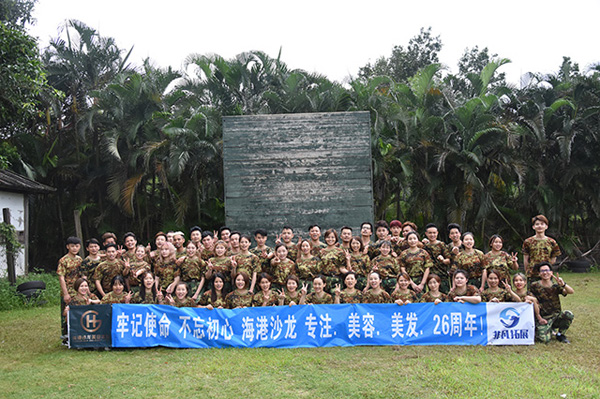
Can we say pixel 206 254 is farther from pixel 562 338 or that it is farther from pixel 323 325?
pixel 562 338

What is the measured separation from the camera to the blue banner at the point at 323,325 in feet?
21.5

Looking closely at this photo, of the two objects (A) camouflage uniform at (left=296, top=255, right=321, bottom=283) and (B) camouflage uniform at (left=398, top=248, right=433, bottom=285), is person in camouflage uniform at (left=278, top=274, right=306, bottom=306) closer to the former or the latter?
(A) camouflage uniform at (left=296, top=255, right=321, bottom=283)

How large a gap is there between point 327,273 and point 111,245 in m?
3.07

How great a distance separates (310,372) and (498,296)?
2868 mm

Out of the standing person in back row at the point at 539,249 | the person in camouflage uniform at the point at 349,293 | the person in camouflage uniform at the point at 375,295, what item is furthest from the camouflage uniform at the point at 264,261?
the standing person in back row at the point at 539,249

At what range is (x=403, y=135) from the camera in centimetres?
1416

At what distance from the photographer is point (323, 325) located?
6582mm

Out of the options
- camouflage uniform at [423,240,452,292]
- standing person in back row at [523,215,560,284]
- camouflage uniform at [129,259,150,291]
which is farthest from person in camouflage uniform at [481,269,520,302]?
camouflage uniform at [129,259,150,291]

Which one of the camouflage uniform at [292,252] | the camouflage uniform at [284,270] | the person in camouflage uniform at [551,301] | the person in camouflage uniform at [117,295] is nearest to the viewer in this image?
the person in camouflage uniform at [551,301]

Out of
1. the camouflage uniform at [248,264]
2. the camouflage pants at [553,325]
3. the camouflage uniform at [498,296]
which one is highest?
the camouflage uniform at [248,264]

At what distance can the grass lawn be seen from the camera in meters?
4.95

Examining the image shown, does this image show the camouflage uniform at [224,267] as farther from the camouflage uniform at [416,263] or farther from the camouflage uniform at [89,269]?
→ the camouflage uniform at [416,263]

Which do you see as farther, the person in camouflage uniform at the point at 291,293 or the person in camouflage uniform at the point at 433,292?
the person in camouflage uniform at the point at 291,293

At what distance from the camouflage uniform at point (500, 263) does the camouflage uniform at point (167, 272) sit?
14.2 feet
